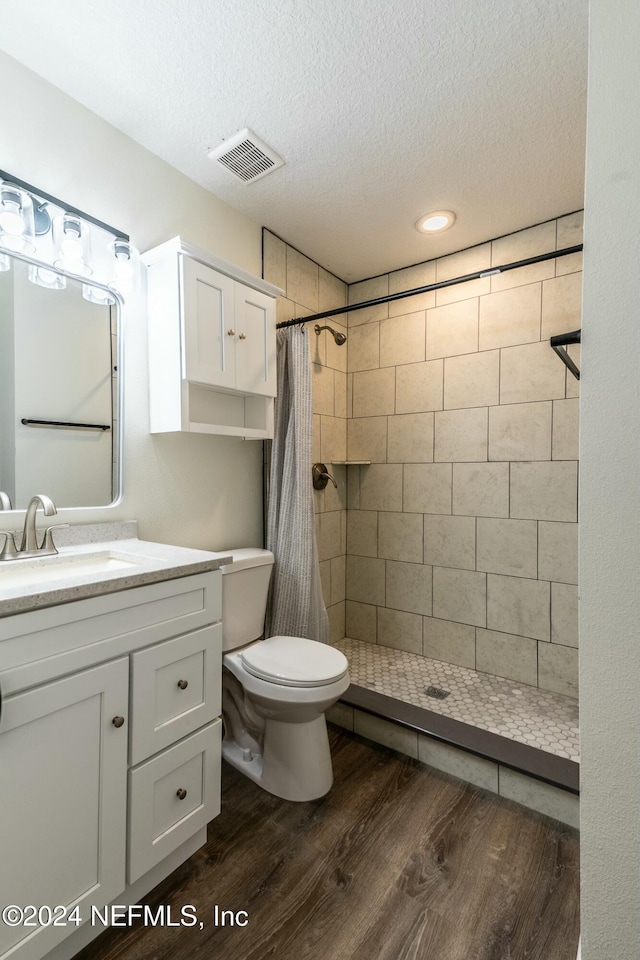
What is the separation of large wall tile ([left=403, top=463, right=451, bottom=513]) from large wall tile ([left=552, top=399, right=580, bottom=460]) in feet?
1.84

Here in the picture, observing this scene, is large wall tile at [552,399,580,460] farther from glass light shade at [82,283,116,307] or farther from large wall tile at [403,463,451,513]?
glass light shade at [82,283,116,307]

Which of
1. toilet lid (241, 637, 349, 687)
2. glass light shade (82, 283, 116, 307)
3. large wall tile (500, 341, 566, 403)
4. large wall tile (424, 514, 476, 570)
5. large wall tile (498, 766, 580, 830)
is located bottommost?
large wall tile (498, 766, 580, 830)

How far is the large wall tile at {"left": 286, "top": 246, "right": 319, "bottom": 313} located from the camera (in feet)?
7.96

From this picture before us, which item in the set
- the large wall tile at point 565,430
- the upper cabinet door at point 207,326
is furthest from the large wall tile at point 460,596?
the upper cabinet door at point 207,326

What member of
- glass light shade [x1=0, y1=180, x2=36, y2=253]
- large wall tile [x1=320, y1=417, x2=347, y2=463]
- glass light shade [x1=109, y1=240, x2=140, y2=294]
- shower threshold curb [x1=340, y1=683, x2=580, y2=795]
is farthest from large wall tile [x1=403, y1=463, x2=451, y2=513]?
glass light shade [x1=0, y1=180, x2=36, y2=253]

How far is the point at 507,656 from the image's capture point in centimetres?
231

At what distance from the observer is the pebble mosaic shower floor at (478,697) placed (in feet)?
5.95

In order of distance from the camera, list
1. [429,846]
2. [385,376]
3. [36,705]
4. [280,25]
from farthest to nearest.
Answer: [385,376], [429,846], [280,25], [36,705]

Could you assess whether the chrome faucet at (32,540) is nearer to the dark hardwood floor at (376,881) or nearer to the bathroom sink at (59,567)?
the bathroom sink at (59,567)

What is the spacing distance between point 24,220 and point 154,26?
0.68m

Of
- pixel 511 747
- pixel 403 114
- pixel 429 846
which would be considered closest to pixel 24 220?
pixel 403 114

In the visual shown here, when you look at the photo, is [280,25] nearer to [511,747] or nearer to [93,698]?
[93,698]

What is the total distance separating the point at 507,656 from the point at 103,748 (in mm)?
1979

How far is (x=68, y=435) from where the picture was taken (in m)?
1.52
